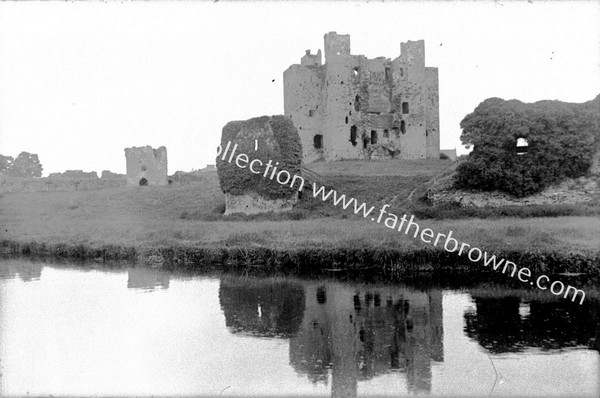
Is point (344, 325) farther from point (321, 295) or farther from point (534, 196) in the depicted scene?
point (534, 196)

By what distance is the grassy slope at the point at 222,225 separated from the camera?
53.7 ft

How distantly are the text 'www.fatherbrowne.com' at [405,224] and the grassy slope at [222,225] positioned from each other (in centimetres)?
37

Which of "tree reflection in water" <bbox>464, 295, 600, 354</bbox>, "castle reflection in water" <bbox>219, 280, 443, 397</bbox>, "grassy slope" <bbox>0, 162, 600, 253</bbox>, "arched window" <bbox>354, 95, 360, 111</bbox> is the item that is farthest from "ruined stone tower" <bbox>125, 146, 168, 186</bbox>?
"tree reflection in water" <bbox>464, 295, 600, 354</bbox>

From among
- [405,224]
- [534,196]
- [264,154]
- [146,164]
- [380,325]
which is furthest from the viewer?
[146,164]

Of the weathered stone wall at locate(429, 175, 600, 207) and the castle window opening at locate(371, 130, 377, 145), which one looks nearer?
the weathered stone wall at locate(429, 175, 600, 207)

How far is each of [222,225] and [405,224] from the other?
22.9ft

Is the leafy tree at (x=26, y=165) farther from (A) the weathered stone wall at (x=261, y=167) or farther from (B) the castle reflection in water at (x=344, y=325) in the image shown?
(B) the castle reflection in water at (x=344, y=325)

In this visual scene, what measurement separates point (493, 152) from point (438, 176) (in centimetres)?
298

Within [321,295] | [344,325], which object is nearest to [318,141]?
[321,295]

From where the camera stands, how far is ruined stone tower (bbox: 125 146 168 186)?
44.0 metres

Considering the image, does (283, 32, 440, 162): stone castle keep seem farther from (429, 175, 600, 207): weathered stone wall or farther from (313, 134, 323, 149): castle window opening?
(429, 175, 600, 207): weathered stone wall

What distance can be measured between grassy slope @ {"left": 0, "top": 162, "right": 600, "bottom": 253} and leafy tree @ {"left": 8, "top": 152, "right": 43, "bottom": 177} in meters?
33.3

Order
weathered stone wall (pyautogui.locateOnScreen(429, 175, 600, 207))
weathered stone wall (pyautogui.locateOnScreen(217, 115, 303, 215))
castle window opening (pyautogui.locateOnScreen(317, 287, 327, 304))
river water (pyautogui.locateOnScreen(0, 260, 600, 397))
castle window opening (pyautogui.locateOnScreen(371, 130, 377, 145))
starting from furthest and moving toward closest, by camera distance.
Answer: castle window opening (pyautogui.locateOnScreen(371, 130, 377, 145))
weathered stone wall (pyautogui.locateOnScreen(217, 115, 303, 215))
weathered stone wall (pyautogui.locateOnScreen(429, 175, 600, 207))
castle window opening (pyautogui.locateOnScreen(317, 287, 327, 304))
river water (pyautogui.locateOnScreen(0, 260, 600, 397))

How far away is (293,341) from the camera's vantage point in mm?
10070
